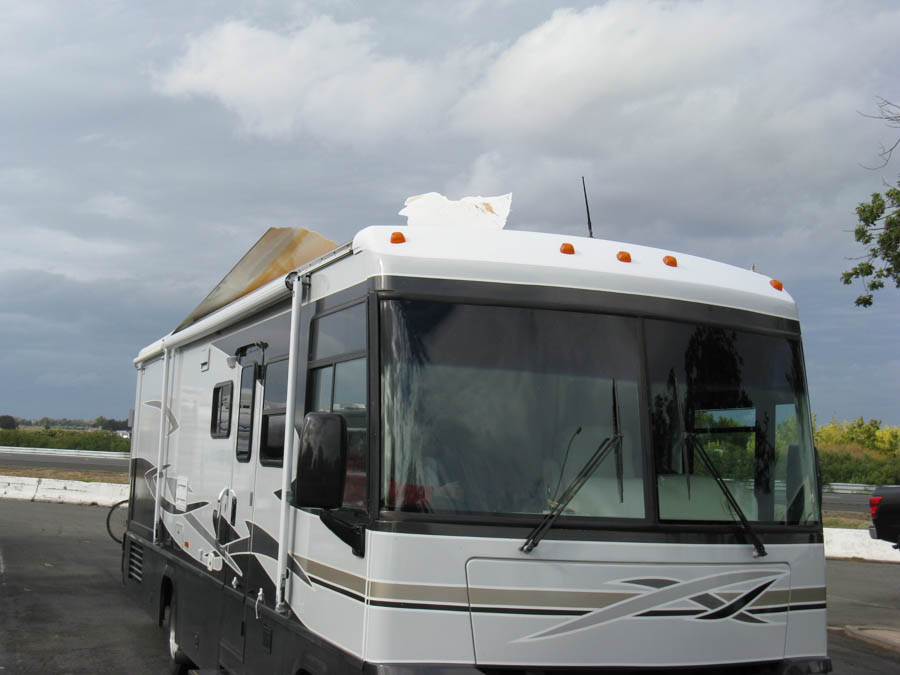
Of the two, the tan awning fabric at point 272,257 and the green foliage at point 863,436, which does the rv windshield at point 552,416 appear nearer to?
the tan awning fabric at point 272,257

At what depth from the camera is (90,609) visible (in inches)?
425

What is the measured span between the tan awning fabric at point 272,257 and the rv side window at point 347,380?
7.03ft

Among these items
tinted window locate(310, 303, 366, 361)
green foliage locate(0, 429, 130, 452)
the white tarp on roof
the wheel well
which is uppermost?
green foliage locate(0, 429, 130, 452)

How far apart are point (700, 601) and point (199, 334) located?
15.5 ft

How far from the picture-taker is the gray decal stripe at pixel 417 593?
385cm

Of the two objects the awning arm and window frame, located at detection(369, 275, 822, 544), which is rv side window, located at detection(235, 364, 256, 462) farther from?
window frame, located at detection(369, 275, 822, 544)

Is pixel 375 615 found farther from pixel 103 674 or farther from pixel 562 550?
pixel 103 674

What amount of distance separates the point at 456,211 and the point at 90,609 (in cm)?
770

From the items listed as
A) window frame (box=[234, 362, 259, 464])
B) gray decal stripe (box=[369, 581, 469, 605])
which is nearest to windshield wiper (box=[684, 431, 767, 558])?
gray decal stripe (box=[369, 581, 469, 605])

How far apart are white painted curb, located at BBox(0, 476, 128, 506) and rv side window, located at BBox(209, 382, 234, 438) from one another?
19.4 m

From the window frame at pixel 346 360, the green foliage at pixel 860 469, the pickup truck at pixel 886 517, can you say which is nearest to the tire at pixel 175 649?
the window frame at pixel 346 360

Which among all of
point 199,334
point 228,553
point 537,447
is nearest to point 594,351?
point 537,447

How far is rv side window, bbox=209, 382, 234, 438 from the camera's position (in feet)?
21.2

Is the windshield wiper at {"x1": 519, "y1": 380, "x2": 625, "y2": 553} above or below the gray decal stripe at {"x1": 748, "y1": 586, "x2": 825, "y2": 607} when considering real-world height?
above
